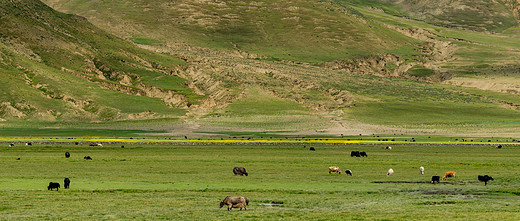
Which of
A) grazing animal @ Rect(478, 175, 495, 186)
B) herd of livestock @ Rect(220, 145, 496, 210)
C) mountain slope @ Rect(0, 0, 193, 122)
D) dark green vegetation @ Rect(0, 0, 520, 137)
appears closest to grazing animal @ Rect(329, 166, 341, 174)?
herd of livestock @ Rect(220, 145, 496, 210)

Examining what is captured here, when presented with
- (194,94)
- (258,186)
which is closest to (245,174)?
(258,186)

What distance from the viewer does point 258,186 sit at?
124 ft

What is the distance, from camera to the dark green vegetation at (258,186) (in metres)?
27.1

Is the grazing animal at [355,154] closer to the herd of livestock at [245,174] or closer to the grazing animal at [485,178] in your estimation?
the herd of livestock at [245,174]

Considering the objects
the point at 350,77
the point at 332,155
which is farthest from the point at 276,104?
the point at 332,155

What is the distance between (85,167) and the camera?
51125 mm

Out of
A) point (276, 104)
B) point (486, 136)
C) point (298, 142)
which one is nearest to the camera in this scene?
point (298, 142)

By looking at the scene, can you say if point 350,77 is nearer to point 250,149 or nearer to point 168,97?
point 168,97

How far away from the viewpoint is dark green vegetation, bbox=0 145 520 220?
88.8 ft

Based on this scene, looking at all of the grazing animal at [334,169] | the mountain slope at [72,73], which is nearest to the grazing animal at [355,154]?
the grazing animal at [334,169]

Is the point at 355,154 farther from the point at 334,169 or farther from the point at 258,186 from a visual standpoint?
the point at 258,186

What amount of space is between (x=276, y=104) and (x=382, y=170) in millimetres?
98970

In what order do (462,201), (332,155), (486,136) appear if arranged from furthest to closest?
1. (486,136)
2. (332,155)
3. (462,201)

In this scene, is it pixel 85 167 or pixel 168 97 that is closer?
pixel 85 167
